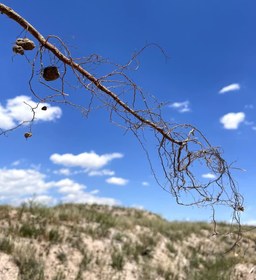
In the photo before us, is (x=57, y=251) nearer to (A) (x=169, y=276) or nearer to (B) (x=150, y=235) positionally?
(A) (x=169, y=276)

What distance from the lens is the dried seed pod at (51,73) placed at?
4.28 metres

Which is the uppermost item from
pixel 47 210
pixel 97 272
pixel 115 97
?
pixel 47 210

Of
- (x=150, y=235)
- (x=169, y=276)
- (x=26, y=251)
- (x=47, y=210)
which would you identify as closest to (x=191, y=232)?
(x=150, y=235)

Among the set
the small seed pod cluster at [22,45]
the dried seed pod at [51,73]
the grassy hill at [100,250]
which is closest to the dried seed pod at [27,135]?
the dried seed pod at [51,73]

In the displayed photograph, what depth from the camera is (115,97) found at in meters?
4.85

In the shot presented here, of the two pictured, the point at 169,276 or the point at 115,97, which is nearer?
the point at 115,97

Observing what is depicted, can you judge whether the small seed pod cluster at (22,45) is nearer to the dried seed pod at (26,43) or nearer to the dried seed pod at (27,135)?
the dried seed pod at (26,43)

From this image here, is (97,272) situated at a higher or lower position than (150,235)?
lower

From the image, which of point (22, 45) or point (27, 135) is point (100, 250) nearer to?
point (27, 135)

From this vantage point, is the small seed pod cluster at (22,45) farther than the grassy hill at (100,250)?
No

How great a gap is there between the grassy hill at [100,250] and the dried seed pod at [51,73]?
796cm

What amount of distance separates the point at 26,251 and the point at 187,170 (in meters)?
8.01

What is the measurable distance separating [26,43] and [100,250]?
34.4 ft

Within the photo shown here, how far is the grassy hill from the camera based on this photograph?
12.1m
